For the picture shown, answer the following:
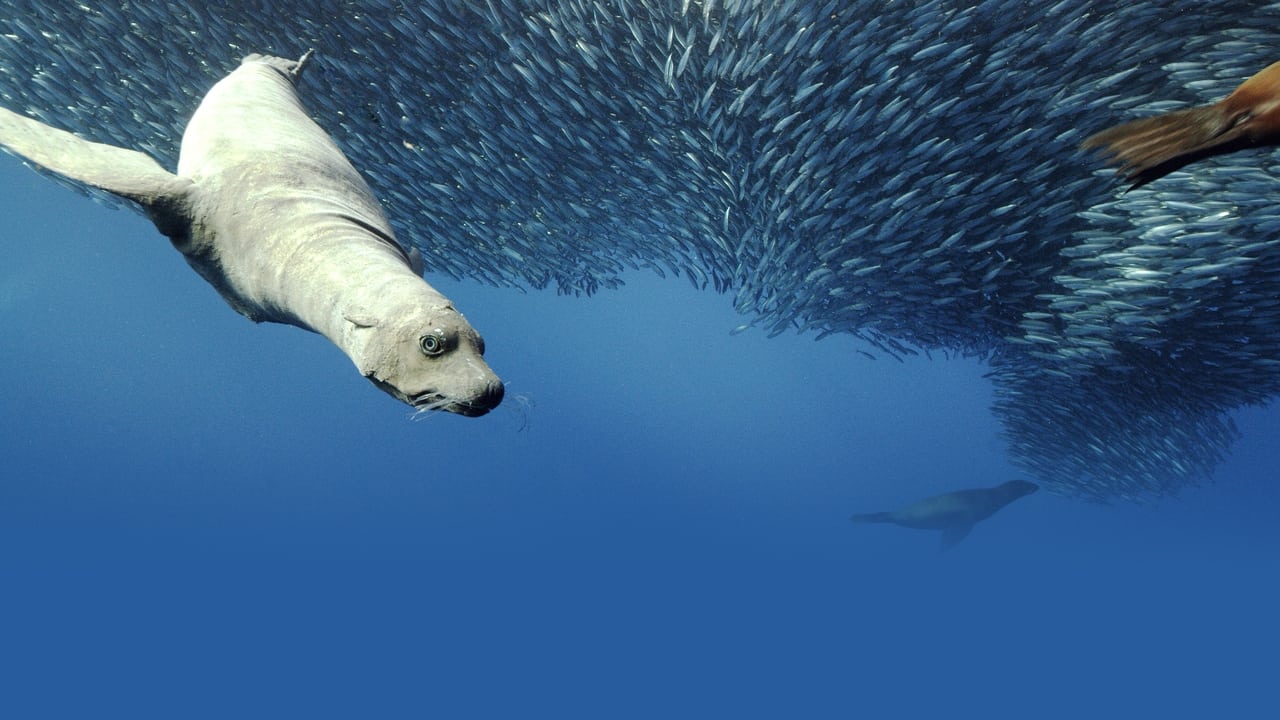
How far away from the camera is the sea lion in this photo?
1891 millimetres

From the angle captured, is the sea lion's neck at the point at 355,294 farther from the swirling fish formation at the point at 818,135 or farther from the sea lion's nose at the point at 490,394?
the swirling fish formation at the point at 818,135

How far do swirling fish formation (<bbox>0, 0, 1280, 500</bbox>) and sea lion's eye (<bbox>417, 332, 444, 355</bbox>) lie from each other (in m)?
5.58

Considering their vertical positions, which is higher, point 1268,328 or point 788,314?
point 1268,328

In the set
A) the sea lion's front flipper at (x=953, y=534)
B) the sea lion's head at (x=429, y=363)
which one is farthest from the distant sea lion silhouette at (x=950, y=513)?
the sea lion's head at (x=429, y=363)

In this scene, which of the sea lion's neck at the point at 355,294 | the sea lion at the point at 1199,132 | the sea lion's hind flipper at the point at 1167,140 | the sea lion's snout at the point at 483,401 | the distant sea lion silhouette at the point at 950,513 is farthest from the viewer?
the distant sea lion silhouette at the point at 950,513

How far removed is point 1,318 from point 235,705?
38860mm

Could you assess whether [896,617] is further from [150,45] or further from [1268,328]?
[150,45]

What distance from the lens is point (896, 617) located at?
45.7 metres

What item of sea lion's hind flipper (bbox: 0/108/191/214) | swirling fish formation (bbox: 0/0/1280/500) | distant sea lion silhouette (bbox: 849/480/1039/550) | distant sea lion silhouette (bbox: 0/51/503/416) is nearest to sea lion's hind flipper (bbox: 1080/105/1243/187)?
distant sea lion silhouette (bbox: 0/51/503/416)

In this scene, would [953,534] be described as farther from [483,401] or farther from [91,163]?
[91,163]

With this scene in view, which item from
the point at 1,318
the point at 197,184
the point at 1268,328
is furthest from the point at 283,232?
the point at 1,318

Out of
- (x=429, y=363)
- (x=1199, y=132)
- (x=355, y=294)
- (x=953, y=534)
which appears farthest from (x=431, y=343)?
(x=953, y=534)

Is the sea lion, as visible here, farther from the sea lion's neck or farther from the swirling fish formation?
the swirling fish formation

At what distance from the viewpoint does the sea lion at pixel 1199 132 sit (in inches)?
74.4
